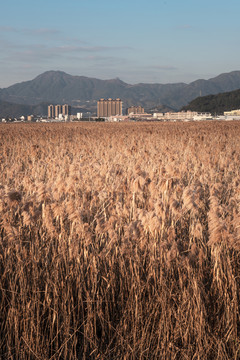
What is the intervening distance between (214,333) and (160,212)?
107 centimetres

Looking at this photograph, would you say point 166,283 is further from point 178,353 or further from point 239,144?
point 239,144

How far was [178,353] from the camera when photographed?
302 centimetres

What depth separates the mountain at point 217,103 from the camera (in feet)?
552

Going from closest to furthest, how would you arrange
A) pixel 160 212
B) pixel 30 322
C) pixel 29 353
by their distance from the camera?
pixel 29 353 → pixel 30 322 → pixel 160 212

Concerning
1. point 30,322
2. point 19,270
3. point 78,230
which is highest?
point 78,230

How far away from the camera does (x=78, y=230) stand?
3596 mm

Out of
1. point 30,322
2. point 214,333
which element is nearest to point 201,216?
point 214,333

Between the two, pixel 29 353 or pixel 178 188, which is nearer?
pixel 29 353

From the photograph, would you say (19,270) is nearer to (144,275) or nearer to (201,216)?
(144,275)

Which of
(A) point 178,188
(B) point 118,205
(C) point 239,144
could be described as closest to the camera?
(B) point 118,205

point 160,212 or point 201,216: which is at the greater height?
point 160,212

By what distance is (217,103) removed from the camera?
17288 centimetres

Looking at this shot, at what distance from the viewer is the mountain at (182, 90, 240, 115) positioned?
168250 millimetres

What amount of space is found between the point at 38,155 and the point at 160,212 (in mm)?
8838
